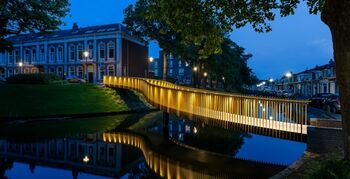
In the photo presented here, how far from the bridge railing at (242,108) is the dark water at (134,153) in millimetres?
2063

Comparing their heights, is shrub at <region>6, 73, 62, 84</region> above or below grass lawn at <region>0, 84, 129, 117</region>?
above

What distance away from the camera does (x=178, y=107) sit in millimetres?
20797

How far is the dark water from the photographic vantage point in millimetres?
14202

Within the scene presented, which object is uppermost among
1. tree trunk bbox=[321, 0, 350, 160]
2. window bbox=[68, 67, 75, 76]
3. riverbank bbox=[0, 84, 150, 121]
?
window bbox=[68, 67, 75, 76]

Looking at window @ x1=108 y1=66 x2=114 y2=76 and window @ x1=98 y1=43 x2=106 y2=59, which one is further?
window @ x1=98 y1=43 x2=106 y2=59

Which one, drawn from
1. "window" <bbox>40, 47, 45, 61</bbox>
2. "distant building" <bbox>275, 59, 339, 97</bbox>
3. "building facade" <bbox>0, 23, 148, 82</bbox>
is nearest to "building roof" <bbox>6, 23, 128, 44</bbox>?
"building facade" <bbox>0, 23, 148, 82</bbox>

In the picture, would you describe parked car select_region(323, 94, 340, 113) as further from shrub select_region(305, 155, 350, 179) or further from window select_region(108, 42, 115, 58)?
window select_region(108, 42, 115, 58)

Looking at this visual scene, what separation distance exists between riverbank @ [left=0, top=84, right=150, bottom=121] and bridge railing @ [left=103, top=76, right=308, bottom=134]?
615 inches

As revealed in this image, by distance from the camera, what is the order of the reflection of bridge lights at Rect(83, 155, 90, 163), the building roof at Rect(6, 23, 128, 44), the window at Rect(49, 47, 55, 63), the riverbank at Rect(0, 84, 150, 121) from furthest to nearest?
the window at Rect(49, 47, 55, 63), the building roof at Rect(6, 23, 128, 44), the riverbank at Rect(0, 84, 150, 121), the reflection of bridge lights at Rect(83, 155, 90, 163)

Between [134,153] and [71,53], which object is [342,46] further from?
[71,53]

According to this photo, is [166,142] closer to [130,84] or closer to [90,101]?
[130,84]

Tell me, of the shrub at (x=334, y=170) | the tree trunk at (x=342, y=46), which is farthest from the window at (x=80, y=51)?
the shrub at (x=334, y=170)

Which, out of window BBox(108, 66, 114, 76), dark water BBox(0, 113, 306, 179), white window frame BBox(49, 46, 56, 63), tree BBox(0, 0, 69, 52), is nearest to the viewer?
dark water BBox(0, 113, 306, 179)

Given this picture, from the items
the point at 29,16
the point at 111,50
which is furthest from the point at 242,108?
the point at 111,50
